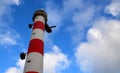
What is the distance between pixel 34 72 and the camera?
19047mm

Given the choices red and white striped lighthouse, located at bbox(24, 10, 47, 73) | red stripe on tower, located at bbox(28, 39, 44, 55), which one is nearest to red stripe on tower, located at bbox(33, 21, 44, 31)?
red and white striped lighthouse, located at bbox(24, 10, 47, 73)

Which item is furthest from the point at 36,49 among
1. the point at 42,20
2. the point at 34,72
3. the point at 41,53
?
the point at 42,20

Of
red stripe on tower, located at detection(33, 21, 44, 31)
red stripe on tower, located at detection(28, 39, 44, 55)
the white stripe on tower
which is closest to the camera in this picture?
the white stripe on tower

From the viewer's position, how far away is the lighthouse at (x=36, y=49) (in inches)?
768

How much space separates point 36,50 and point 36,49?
0.38 ft

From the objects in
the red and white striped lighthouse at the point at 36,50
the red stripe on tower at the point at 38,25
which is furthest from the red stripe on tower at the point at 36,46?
the red stripe on tower at the point at 38,25

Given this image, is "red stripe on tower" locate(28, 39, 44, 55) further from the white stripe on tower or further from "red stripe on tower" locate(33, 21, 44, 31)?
"red stripe on tower" locate(33, 21, 44, 31)

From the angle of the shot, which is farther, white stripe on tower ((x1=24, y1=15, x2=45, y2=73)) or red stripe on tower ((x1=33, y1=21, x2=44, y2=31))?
red stripe on tower ((x1=33, y1=21, x2=44, y2=31))

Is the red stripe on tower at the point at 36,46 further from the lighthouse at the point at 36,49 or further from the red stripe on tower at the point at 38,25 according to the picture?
the red stripe on tower at the point at 38,25

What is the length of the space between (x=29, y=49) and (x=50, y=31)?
5.39 meters

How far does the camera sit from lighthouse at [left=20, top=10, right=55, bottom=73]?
19500mm

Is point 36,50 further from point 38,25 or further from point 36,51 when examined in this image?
point 38,25

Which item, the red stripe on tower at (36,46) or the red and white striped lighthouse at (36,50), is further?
the red stripe on tower at (36,46)

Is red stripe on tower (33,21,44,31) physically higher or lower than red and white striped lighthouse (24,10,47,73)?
higher
